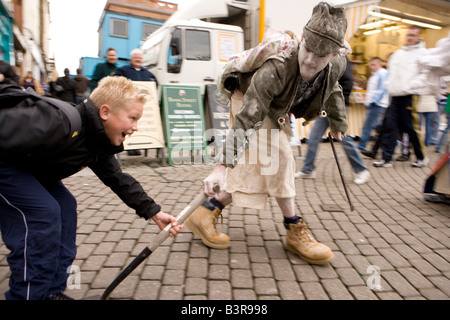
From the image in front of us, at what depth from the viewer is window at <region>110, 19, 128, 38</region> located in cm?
1439

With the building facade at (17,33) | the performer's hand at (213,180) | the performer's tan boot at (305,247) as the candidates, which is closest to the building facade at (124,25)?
the building facade at (17,33)

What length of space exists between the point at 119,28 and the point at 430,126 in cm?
1181

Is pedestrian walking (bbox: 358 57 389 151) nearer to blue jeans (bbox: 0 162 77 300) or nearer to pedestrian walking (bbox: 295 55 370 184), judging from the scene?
pedestrian walking (bbox: 295 55 370 184)

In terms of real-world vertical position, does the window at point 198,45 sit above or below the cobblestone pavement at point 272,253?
above

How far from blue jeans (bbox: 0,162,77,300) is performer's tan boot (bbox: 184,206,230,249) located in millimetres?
1325

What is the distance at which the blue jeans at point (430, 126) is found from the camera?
27.4 ft

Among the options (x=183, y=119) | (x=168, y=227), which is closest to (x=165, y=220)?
(x=168, y=227)

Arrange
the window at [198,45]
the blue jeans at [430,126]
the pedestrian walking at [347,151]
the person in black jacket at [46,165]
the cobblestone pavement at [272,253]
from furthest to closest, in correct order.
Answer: the blue jeans at [430,126] < the window at [198,45] < the pedestrian walking at [347,151] < the cobblestone pavement at [272,253] < the person in black jacket at [46,165]

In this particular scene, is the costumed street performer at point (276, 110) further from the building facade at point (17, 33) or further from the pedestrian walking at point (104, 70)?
the building facade at point (17, 33)

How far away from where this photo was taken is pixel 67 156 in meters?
1.79

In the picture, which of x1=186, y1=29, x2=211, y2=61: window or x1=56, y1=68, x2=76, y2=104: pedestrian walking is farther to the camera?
x1=56, y1=68, x2=76, y2=104: pedestrian walking

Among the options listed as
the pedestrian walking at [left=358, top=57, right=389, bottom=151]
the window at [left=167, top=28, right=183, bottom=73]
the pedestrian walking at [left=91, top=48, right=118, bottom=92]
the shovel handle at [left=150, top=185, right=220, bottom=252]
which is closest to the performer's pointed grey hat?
the shovel handle at [left=150, top=185, right=220, bottom=252]

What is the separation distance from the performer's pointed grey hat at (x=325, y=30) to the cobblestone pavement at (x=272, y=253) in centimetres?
150
